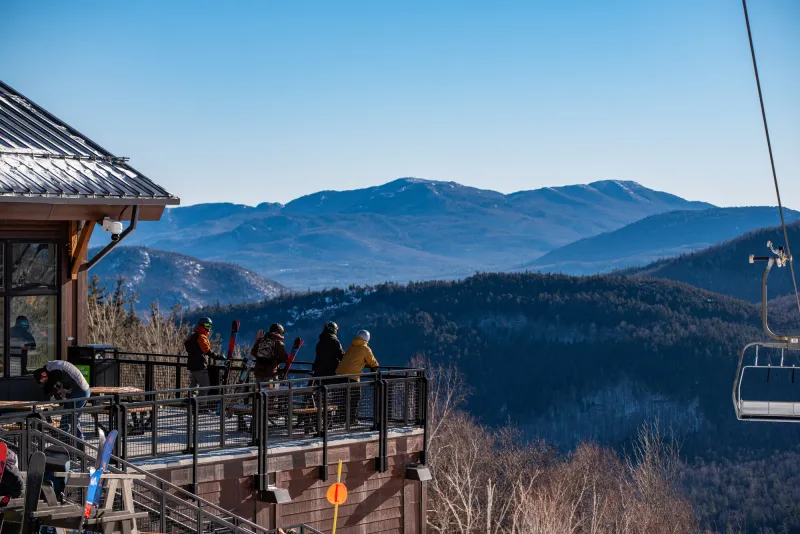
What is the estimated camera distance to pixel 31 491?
9.74m

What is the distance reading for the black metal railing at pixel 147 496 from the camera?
11844 millimetres

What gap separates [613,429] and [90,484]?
142133 millimetres

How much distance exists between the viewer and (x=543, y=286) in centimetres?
18338

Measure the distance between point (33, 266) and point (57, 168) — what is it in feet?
4.97

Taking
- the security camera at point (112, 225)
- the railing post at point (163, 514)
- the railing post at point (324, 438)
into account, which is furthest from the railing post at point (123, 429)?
the security camera at point (112, 225)

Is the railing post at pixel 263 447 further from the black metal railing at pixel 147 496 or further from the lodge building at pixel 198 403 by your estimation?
the black metal railing at pixel 147 496

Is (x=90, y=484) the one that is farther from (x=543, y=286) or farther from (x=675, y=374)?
(x=543, y=286)

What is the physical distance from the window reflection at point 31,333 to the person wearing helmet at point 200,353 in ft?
6.98

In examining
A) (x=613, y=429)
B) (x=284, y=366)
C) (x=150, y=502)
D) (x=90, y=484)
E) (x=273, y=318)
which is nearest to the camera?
(x=90, y=484)

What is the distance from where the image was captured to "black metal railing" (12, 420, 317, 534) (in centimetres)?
1184

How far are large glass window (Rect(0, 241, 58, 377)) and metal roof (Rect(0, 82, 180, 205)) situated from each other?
1.15 m

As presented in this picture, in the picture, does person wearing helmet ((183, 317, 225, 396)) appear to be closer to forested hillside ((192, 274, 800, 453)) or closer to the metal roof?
the metal roof

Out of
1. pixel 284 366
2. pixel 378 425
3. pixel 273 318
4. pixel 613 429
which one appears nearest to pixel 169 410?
pixel 284 366

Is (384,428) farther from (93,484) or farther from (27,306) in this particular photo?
(93,484)
